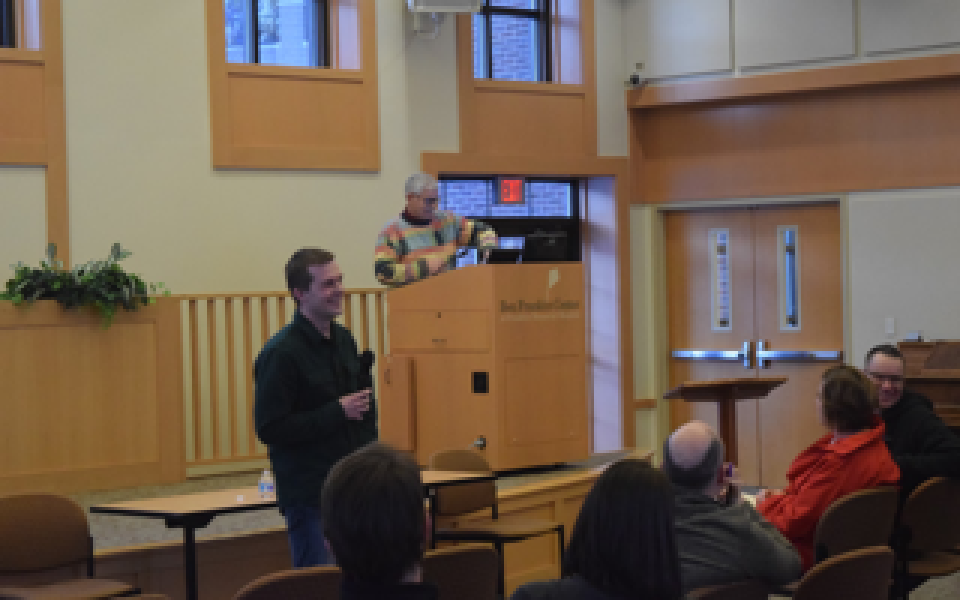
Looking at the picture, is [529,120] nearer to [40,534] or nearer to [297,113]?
[297,113]

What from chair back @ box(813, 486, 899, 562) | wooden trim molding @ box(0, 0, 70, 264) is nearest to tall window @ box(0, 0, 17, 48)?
wooden trim molding @ box(0, 0, 70, 264)

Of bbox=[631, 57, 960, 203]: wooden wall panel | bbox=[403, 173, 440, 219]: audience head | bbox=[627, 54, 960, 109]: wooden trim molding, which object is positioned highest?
bbox=[627, 54, 960, 109]: wooden trim molding

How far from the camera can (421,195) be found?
5.40 meters

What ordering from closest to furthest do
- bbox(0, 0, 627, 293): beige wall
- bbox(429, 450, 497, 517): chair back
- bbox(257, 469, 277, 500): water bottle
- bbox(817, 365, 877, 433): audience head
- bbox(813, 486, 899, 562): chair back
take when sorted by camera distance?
bbox(813, 486, 899, 562): chair back
bbox(817, 365, 877, 433): audience head
bbox(257, 469, 277, 500): water bottle
bbox(429, 450, 497, 517): chair back
bbox(0, 0, 627, 293): beige wall

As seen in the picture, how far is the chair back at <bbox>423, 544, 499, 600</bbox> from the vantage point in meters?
2.86

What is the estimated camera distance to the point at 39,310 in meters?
5.49

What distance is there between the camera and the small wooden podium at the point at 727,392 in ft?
15.8

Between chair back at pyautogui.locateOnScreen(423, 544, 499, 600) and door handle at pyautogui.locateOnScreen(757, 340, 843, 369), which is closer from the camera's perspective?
chair back at pyautogui.locateOnScreen(423, 544, 499, 600)

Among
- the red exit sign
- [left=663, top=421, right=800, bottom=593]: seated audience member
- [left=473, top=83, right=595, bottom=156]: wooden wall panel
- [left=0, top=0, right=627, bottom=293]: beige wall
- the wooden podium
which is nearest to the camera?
[left=663, top=421, right=800, bottom=593]: seated audience member

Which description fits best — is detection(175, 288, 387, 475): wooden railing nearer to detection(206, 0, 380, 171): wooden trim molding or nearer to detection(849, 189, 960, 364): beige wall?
detection(206, 0, 380, 171): wooden trim molding

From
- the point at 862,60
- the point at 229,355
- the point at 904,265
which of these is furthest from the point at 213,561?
the point at 862,60

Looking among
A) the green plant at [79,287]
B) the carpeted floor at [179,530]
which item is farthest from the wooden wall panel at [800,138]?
the green plant at [79,287]

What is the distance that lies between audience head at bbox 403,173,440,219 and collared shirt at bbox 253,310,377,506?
2.00 metres

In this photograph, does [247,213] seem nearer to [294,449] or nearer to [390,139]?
[390,139]
